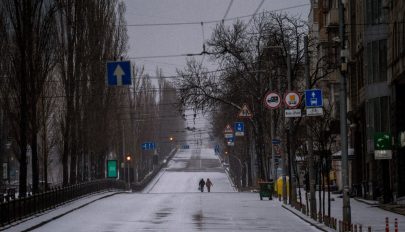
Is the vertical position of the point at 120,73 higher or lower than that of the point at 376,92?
higher

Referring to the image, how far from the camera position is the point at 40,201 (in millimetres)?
46031

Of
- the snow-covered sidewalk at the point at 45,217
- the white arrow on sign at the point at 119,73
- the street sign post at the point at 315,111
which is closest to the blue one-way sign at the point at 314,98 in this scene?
the street sign post at the point at 315,111

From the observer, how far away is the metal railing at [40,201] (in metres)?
37.2

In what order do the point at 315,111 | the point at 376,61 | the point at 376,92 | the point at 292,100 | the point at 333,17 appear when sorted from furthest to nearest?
the point at 333,17
the point at 376,61
the point at 376,92
the point at 292,100
the point at 315,111

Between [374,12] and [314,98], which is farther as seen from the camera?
[374,12]

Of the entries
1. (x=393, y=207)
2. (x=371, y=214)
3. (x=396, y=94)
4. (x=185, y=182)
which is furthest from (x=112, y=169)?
(x=371, y=214)

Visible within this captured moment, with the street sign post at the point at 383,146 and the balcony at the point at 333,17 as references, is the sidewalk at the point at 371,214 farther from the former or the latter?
the balcony at the point at 333,17

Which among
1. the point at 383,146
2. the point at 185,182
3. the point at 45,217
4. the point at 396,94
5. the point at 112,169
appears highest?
the point at 396,94

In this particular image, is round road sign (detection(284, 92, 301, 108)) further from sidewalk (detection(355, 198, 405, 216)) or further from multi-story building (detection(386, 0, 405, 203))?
sidewalk (detection(355, 198, 405, 216))

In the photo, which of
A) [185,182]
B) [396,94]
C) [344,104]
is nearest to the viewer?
[344,104]

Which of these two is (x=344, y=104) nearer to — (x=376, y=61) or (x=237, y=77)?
(x=376, y=61)

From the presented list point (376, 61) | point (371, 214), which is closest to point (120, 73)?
point (371, 214)

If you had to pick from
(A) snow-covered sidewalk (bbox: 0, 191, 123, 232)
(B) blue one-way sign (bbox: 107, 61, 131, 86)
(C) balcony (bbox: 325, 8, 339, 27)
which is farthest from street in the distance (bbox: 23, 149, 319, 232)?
(C) balcony (bbox: 325, 8, 339, 27)

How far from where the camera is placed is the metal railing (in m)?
37.2
